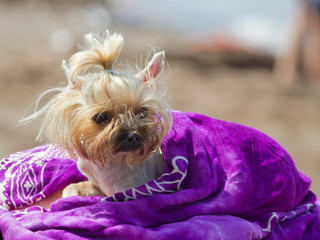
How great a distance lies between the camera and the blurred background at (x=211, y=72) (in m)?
8.70

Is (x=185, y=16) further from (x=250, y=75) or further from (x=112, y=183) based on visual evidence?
(x=112, y=183)

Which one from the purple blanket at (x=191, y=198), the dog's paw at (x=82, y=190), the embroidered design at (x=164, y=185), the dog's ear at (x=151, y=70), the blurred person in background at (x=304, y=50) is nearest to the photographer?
the purple blanket at (x=191, y=198)

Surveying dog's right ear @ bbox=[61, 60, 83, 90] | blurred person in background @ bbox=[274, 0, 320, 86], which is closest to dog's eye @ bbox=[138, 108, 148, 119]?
dog's right ear @ bbox=[61, 60, 83, 90]

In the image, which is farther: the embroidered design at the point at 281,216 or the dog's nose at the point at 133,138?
the embroidered design at the point at 281,216

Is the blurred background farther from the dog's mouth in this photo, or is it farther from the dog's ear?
the dog's mouth

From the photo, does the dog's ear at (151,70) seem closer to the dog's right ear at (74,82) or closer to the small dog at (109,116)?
the small dog at (109,116)

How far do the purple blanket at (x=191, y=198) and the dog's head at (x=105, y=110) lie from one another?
26 cm

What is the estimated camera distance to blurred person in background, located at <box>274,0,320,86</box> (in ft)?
37.4

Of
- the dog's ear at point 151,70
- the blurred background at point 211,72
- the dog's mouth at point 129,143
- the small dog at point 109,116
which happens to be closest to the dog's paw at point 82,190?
the small dog at point 109,116

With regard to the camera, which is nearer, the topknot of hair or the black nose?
the black nose

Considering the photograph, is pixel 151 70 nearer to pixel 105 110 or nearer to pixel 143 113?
pixel 143 113

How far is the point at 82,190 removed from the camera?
344 centimetres

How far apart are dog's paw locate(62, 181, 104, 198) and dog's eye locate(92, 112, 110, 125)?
0.63 m

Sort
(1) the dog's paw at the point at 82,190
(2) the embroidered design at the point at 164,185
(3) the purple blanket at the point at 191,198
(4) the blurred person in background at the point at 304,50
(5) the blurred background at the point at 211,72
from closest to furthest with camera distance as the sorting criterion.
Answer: (3) the purple blanket at the point at 191,198, (2) the embroidered design at the point at 164,185, (1) the dog's paw at the point at 82,190, (5) the blurred background at the point at 211,72, (4) the blurred person in background at the point at 304,50
